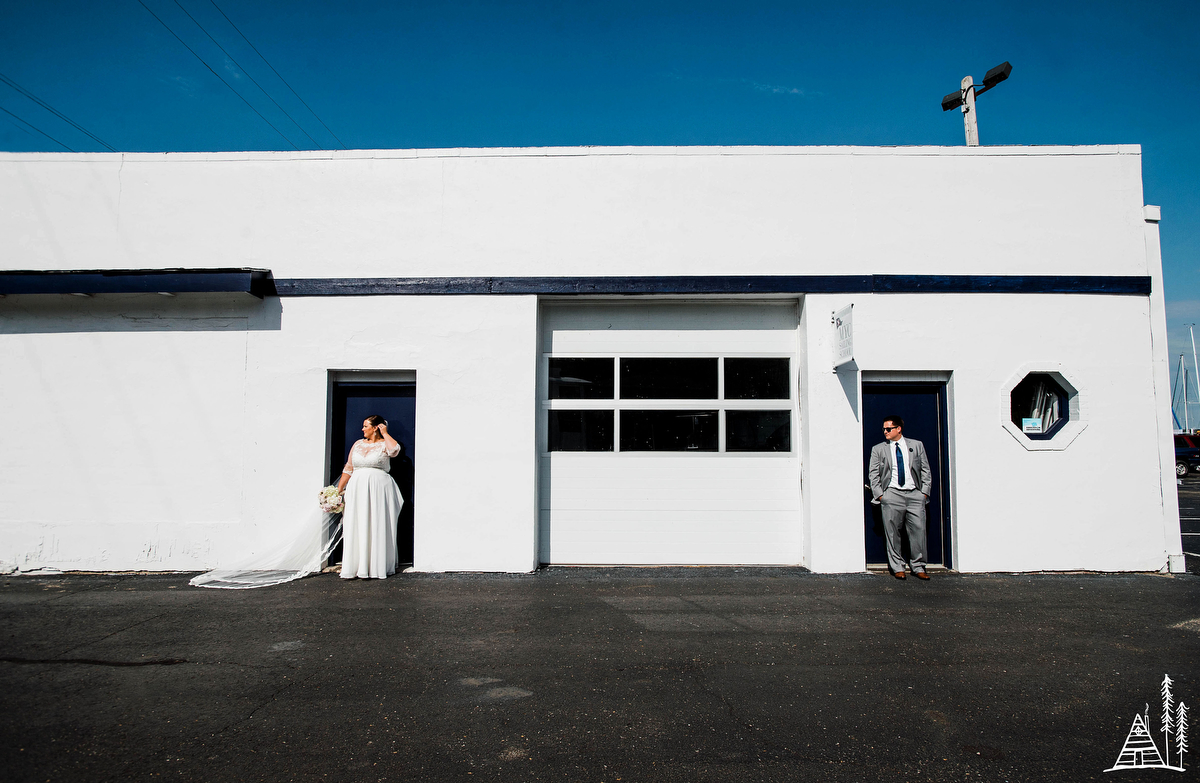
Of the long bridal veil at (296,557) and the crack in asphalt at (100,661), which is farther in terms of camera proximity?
the long bridal veil at (296,557)

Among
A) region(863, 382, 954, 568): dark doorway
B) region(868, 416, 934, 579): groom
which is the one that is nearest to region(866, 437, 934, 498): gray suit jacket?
region(868, 416, 934, 579): groom

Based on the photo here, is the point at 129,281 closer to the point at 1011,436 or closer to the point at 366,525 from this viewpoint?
the point at 366,525

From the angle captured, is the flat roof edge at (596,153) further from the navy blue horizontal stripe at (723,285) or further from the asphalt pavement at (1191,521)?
the asphalt pavement at (1191,521)

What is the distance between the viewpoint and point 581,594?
266 inches

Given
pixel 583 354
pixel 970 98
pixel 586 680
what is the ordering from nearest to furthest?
1. pixel 586 680
2. pixel 583 354
3. pixel 970 98

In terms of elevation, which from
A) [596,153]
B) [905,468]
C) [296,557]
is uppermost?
[596,153]

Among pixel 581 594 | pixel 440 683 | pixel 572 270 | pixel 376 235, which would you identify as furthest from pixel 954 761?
pixel 376 235

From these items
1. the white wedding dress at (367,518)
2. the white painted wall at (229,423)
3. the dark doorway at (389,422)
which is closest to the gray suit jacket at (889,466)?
the white painted wall at (229,423)

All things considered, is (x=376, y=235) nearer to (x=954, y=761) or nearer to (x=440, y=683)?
(x=440, y=683)

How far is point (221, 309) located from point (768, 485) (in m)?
7.13

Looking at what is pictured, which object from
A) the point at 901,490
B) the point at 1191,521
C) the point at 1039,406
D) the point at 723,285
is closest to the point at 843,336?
the point at 723,285

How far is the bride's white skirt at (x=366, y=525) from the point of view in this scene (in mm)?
7402

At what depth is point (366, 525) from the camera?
7.43 m

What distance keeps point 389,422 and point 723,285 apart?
4457 mm
